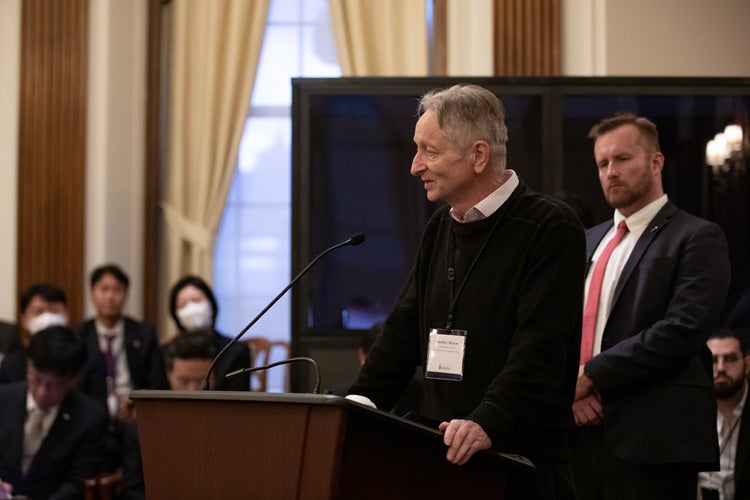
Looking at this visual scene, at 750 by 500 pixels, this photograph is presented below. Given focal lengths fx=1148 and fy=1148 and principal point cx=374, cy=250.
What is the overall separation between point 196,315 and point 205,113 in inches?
76.3

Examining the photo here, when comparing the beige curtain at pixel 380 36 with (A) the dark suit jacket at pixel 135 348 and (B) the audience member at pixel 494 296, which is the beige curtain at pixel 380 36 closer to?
(A) the dark suit jacket at pixel 135 348

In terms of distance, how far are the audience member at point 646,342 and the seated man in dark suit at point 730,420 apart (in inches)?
48.8

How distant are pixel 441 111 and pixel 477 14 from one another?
15.6 feet

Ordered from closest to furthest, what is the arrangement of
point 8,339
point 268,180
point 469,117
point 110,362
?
point 469,117
point 110,362
point 8,339
point 268,180

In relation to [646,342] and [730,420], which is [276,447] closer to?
[646,342]

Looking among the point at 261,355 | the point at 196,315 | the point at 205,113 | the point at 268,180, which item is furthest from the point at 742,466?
the point at 205,113

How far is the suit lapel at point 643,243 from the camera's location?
3.59 meters

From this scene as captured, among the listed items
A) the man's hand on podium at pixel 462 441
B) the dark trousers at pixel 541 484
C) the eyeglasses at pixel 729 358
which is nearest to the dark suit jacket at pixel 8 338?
the eyeglasses at pixel 729 358

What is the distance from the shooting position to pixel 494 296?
8.30ft

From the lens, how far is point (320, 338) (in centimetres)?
579

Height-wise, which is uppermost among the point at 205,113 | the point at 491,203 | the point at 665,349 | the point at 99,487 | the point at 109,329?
the point at 205,113

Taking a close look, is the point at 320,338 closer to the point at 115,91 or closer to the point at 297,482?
the point at 115,91

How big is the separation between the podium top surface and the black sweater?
21 centimetres

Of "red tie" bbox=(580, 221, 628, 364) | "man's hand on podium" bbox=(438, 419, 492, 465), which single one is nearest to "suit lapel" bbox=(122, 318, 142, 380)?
"red tie" bbox=(580, 221, 628, 364)
